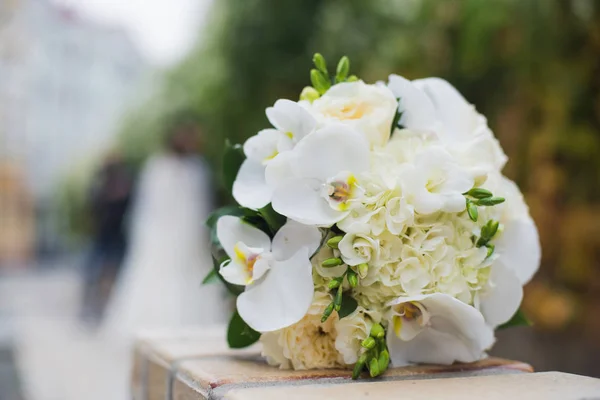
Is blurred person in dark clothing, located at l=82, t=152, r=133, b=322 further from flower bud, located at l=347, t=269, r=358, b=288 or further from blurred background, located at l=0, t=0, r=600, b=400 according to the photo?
flower bud, located at l=347, t=269, r=358, b=288

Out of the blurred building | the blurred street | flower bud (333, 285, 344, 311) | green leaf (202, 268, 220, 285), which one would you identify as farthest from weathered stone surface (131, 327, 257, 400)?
the blurred building

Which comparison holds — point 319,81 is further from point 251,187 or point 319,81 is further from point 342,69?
point 251,187

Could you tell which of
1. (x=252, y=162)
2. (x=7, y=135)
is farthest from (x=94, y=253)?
(x=7, y=135)

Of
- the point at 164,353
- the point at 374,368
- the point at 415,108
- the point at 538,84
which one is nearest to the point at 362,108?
the point at 415,108

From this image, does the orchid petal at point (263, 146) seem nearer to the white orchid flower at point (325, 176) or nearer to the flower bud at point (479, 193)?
the white orchid flower at point (325, 176)

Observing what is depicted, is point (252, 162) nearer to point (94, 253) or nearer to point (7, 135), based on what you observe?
point (94, 253)

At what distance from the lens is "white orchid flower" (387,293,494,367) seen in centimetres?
109

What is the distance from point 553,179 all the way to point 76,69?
33.0 meters

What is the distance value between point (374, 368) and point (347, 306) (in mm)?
100

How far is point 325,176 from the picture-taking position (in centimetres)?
111

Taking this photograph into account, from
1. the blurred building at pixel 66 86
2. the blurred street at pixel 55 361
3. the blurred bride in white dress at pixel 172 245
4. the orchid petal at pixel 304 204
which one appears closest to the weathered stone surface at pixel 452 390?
the orchid petal at pixel 304 204

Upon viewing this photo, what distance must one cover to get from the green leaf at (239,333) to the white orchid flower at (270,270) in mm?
115

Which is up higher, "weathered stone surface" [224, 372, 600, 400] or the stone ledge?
"weathered stone surface" [224, 372, 600, 400]

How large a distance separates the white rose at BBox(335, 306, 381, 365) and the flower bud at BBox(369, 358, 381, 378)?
41mm
